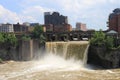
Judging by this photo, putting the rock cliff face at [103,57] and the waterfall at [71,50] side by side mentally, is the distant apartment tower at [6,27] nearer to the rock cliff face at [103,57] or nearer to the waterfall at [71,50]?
the waterfall at [71,50]

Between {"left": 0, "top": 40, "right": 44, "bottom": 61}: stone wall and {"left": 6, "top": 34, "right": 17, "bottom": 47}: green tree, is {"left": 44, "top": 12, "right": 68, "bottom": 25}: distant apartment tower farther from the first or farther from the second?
{"left": 0, "top": 40, "right": 44, "bottom": 61}: stone wall

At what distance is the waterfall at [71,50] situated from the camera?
5328 centimetres

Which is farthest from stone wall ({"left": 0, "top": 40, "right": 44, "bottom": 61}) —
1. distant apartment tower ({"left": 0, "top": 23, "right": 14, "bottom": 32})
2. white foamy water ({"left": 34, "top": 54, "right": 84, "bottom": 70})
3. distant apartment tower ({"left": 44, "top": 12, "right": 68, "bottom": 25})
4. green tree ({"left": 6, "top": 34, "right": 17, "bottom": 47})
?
distant apartment tower ({"left": 0, "top": 23, "right": 14, "bottom": 32})

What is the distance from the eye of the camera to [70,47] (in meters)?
55.0

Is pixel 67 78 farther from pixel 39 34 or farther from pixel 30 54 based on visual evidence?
pixel 39 34

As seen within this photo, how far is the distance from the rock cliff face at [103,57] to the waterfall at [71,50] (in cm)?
129

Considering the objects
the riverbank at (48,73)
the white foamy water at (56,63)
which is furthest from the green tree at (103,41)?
the riverbank at (48,73)

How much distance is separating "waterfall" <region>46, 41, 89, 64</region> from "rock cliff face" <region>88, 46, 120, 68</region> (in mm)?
1291

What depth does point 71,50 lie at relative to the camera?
54688 mm

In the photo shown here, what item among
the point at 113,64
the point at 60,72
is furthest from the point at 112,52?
the point at 60,72

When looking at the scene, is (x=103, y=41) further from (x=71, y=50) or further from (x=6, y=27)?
(x=6, y=27)

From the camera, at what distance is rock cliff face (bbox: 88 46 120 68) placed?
48.9 m

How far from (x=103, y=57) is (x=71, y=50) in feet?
21.5

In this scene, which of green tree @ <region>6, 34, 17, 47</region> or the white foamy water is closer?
the white foamy water
